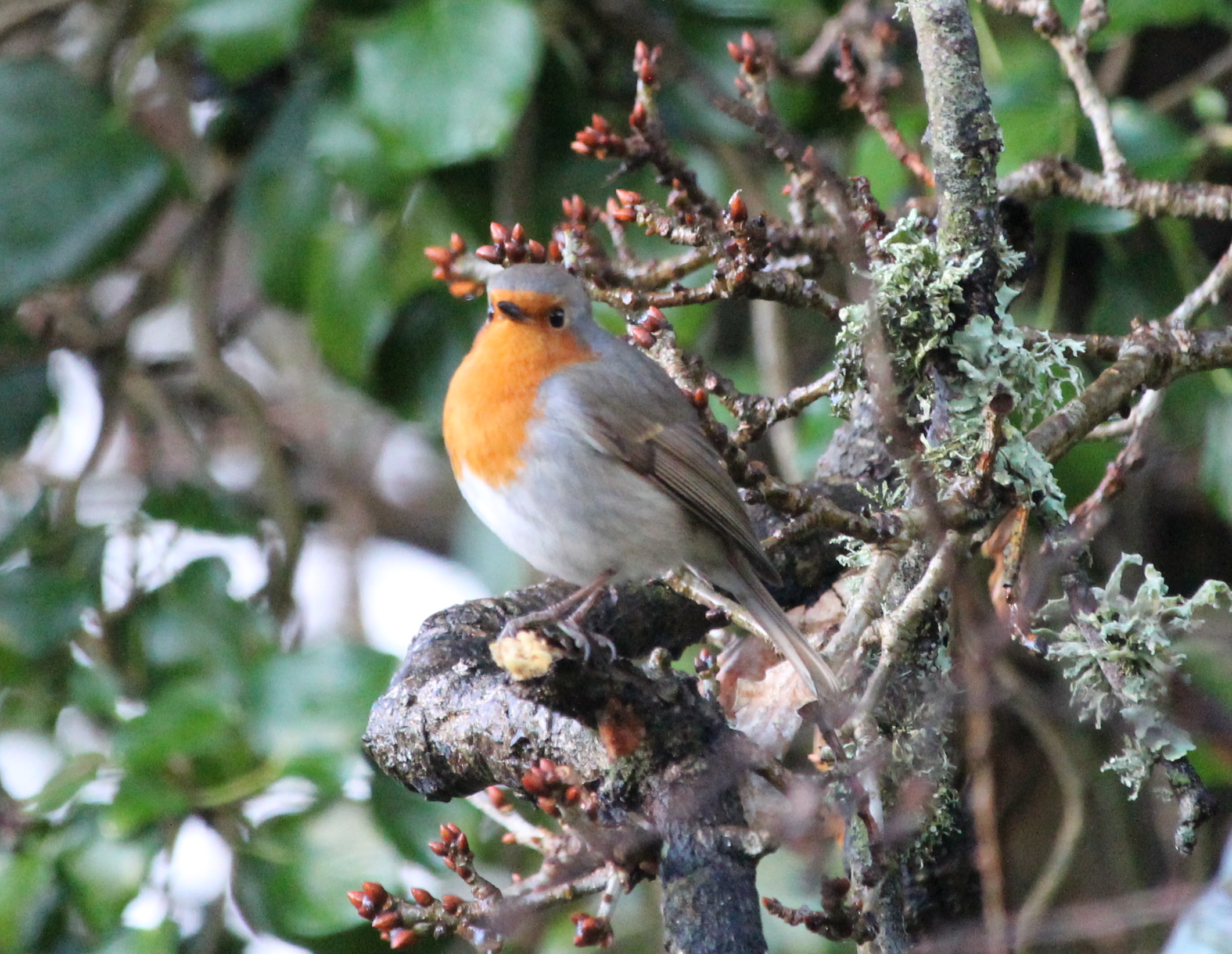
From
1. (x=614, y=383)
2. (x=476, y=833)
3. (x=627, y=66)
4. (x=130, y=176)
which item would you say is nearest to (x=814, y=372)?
(x=627, y=66)

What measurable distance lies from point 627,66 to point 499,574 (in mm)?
1640

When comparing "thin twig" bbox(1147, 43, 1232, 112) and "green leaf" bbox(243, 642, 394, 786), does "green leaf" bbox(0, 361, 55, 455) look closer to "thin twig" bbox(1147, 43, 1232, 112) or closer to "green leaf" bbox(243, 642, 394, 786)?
"green leaf" bbox(243, 642, 394, 786)

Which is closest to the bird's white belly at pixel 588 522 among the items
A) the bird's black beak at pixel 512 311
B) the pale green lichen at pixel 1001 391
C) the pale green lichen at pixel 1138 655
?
the bird's black beak at pixel 512 311

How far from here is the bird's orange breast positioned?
8.96 feet

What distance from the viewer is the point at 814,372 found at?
13.8 feet

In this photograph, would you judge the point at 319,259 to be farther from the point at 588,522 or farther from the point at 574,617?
the point at 574,617

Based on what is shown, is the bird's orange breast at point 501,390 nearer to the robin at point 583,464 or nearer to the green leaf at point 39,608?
the robin at point 583,464

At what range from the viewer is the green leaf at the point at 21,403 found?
3.95 m

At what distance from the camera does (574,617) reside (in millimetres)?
2527

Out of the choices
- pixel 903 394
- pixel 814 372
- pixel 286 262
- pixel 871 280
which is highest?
pixel 871 280

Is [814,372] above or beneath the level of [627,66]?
beneath

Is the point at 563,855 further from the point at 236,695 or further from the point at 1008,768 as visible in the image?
the point at 1008,768

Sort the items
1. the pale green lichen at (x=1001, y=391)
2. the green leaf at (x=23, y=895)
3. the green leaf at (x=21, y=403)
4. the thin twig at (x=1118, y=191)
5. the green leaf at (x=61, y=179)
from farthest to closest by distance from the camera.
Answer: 1. the green leaf at (x=21, y=403)
2. the green leaf at (x=61, y=179)
3. the green leaf at (x=23, y=895)
4. the thin twig at (x=1118, y=191)
5. the pale green lichen at (x=1001, y=391)

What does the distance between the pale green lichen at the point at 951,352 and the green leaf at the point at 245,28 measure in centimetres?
183
